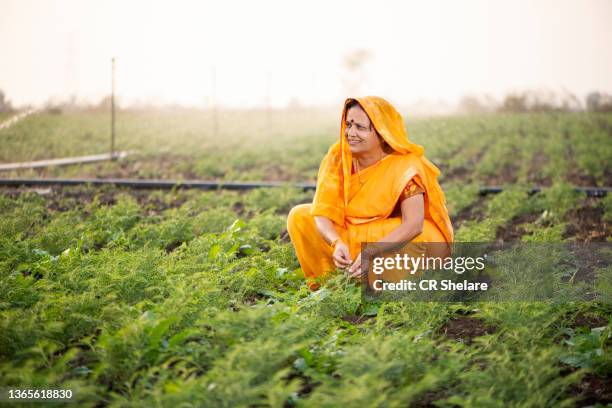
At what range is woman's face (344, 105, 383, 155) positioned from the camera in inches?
138

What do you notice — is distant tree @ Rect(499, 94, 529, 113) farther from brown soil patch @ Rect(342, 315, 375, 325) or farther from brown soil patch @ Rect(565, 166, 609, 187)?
brown soil patch @ Rect(342, 315, 375, 325)

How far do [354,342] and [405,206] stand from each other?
43.7 inches

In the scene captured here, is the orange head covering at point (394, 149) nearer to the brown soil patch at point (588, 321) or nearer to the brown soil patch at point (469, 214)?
the brown soil patch at point (588, 321)

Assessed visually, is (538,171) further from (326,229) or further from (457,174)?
(326,229)

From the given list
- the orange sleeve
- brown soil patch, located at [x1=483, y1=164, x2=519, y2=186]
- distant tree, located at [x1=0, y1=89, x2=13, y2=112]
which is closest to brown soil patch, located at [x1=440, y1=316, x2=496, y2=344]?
the orange sleeve

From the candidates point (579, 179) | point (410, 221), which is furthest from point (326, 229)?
point (579, 179)

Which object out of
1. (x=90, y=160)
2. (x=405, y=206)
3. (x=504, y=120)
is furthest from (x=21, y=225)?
(x=504, y=120)

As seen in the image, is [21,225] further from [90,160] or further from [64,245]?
[90,160]

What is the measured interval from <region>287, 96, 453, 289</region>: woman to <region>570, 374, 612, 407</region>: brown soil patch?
4.21 feet

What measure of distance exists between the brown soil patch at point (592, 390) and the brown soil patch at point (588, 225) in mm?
2738

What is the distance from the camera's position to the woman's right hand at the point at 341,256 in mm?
3412

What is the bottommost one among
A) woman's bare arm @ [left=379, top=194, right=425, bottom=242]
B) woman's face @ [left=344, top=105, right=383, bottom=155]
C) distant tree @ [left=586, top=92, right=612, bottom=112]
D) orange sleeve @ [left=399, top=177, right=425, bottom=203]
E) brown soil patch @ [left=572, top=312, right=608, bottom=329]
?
brown soil patch @ [left=572, top=312, right=608, bottom=329]

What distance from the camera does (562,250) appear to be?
407cm

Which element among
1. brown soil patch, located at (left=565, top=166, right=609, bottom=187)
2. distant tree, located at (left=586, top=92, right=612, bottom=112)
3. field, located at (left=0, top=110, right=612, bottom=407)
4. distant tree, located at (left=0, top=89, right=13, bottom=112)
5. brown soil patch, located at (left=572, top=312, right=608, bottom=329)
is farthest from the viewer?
distant tree, located at (left=586, top=92, right=612, bottom=112)
